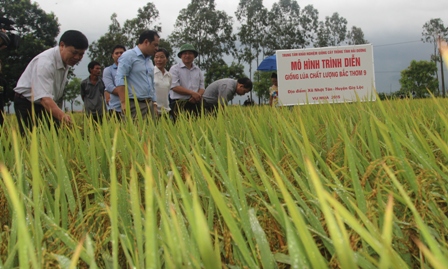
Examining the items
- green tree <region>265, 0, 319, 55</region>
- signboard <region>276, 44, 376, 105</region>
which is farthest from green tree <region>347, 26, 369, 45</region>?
signboard <region>276, 44, 376, 105</region>

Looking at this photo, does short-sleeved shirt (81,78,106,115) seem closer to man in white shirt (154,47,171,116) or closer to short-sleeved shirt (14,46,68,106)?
man in white shirt (154,47,171,116)

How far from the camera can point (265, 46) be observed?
3853cm

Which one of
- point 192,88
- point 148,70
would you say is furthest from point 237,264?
point 192,88

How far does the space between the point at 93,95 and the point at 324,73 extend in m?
2.36

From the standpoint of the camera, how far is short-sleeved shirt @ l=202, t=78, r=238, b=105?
433 cm

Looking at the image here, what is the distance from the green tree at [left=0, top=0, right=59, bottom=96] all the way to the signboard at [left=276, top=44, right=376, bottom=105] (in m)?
24.8

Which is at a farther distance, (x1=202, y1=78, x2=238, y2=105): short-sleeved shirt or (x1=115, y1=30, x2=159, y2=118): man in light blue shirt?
(x1=202, y1=78, x2=238, y2=105): short-sleeved shirt

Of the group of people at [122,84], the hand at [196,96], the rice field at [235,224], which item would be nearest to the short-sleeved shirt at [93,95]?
the group of people at [122,84]

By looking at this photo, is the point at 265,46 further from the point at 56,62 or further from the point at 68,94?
the point at 56,62

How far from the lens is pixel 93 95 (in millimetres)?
4168

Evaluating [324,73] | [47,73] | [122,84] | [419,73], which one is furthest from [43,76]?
[419,73]

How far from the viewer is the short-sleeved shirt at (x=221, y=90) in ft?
14.2

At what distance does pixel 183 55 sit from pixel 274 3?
4002cm

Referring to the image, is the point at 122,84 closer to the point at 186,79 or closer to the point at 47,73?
the point at 47,73
